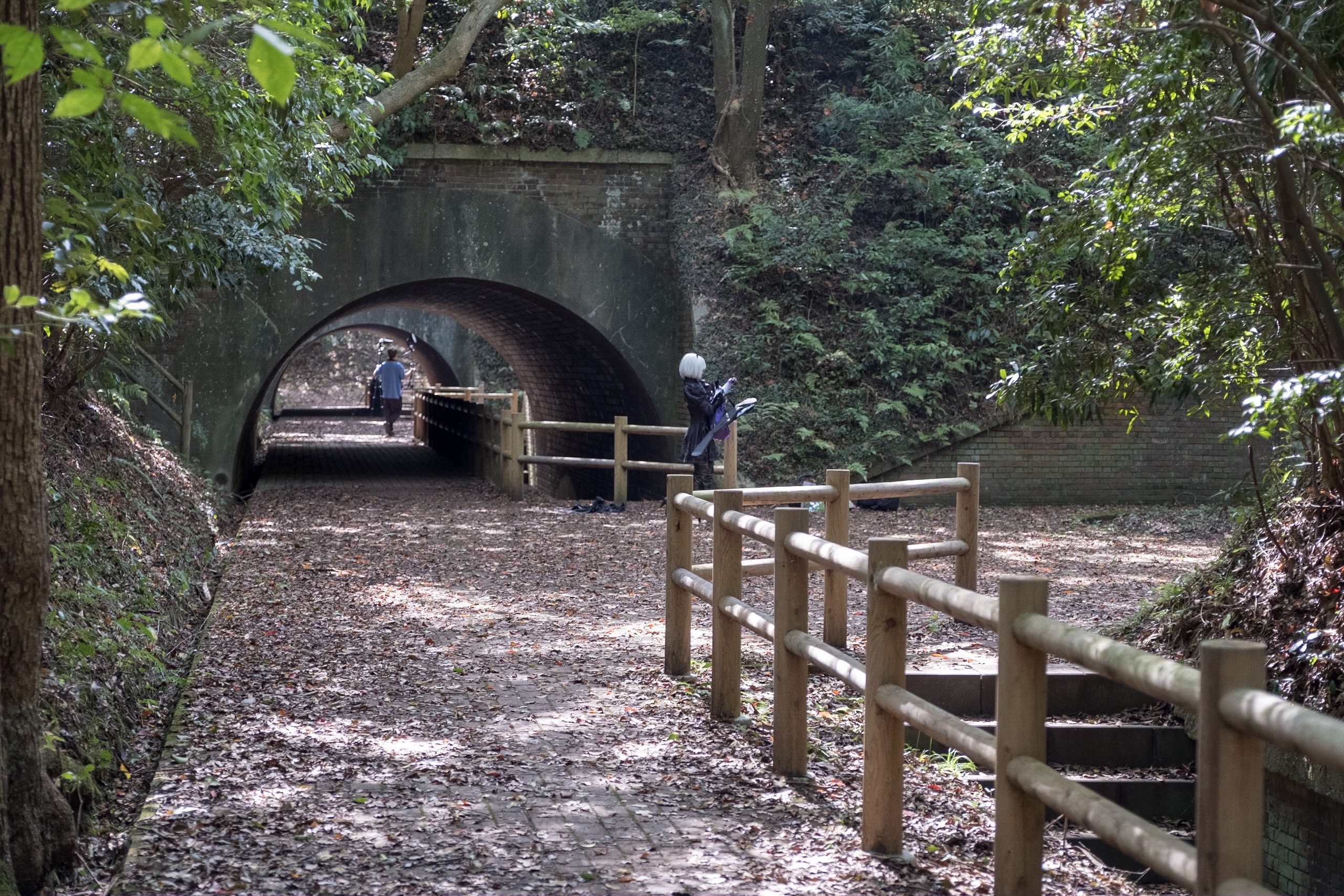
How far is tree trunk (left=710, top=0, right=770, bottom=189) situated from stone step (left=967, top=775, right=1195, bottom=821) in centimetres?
1158

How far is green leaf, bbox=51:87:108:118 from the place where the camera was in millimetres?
2037

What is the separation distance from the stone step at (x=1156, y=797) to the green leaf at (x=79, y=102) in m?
5.04

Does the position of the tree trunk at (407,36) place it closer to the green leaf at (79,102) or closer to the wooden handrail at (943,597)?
the wooden handrail at (943,597)

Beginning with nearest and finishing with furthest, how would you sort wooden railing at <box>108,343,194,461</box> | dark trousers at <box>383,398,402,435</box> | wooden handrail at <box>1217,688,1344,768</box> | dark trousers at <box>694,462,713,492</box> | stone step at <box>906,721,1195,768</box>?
wooden handrail at <box>1217,688,1344,768</box> < stone step at <box>906,721,1195,768</box> < dark trousers at <box>694,462,713,492</box> < wooden railing at <box>108,343,194,461</box> < dark trousers at <box>383,398,402,435</box>

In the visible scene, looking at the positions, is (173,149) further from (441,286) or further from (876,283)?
(876,283)

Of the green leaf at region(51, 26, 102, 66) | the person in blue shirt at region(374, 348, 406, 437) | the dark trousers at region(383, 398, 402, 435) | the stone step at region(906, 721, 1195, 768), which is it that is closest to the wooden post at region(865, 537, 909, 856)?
the stone step at region(906, 721, 1195, 768)

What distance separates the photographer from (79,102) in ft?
6.77

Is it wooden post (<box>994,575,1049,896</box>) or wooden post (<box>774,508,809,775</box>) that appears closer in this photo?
wooden post (<box>994,575,1049,896</box>)

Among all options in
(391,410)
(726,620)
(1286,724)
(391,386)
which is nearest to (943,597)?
(1286,724)

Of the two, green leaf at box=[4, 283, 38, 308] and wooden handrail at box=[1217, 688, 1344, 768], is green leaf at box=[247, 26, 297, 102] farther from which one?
wooden handrail at box=[1217, 688, 1344, 768]

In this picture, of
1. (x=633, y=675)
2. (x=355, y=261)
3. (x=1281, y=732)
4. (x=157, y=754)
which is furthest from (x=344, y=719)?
(x=355, y=261)

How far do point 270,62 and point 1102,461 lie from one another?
14.9 meters

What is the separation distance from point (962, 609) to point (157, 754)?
340cm

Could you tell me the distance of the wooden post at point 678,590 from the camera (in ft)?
20.3
